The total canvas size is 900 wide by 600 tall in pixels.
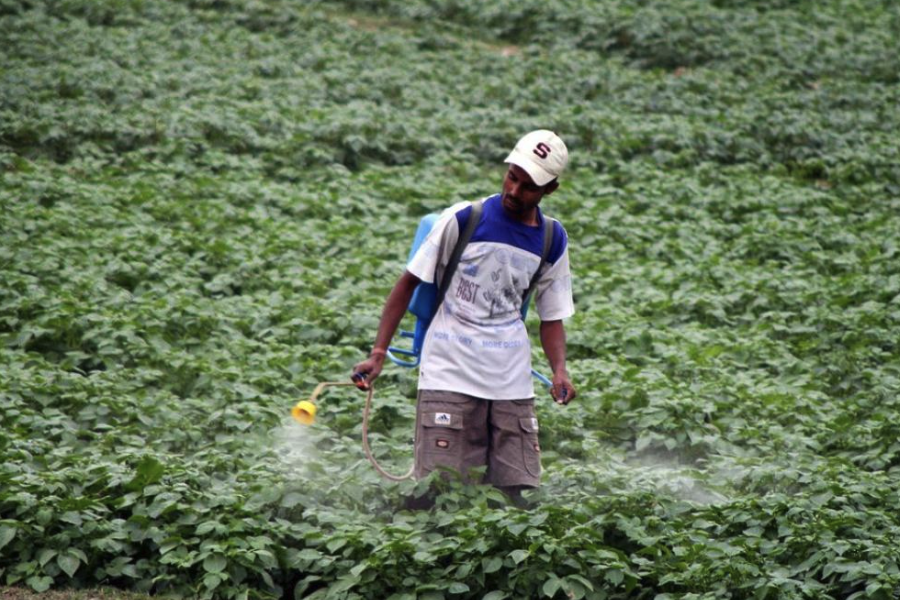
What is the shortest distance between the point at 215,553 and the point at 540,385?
3.17 metres

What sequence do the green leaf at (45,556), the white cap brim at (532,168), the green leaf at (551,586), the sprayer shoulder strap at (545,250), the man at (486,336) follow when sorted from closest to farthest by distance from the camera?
the green leaf at (551,586), the green leaf at (45,556), the white cap brim at (532,168), the man at (486,336), the sprayer shoulder strap at (545,250)

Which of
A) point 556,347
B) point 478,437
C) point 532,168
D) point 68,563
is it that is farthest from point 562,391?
point 68,563

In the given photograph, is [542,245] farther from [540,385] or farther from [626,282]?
[626,282]

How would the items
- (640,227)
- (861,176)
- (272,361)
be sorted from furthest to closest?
(861,176), (640,227), (272,361)

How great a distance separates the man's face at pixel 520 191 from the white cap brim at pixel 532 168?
0.02m

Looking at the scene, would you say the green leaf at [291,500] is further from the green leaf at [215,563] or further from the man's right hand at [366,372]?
the man's right hand at [366,372]

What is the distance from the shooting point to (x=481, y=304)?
5086mm

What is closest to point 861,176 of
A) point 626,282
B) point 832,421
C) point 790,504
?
point 626,282

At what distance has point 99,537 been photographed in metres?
4.94

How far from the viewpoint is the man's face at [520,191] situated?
194 inches

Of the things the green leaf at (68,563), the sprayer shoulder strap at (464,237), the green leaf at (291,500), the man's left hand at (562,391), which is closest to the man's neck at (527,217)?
the sprayer shoulder strap at (464,237)

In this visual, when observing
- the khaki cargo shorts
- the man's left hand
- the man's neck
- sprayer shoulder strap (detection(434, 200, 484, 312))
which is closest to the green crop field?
the khaki cargo shorts

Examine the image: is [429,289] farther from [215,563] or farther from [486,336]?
[215,563]

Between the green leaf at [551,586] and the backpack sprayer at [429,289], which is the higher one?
the backpack sprayer at [429,289]
